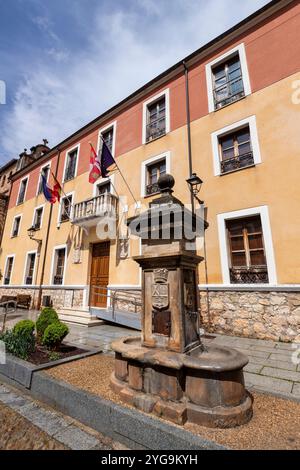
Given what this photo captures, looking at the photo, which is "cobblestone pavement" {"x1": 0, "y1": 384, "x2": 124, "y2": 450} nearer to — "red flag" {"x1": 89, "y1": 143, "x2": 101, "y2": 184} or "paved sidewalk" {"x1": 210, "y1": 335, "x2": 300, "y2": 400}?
"paved sidewalk" {"x1": 210, "y1": 335, "x2": 300, "y2": 400}

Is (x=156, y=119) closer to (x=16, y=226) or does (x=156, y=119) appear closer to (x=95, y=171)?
(x=95, y=171)

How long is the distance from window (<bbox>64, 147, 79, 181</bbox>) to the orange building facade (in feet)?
2.22

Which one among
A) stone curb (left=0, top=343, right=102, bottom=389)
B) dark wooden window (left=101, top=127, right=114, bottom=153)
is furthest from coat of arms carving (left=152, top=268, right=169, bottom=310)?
dark wooden window (left=101, top=127, right=114, bottom=153)

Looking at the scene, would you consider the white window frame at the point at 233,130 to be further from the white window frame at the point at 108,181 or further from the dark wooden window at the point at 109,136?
the dark wooden window at the point at 109,136

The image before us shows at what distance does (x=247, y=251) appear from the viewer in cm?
703

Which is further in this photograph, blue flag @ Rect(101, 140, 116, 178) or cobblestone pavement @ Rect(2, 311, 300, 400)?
blue flag @ Rect(101, 140, 116, 178)

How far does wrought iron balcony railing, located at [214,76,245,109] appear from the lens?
833 centimetres

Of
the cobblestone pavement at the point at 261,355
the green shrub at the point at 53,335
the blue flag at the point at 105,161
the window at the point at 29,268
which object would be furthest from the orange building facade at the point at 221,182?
the green shrub at the point at 53,335

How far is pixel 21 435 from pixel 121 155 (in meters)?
10.8

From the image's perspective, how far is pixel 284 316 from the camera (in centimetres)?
602

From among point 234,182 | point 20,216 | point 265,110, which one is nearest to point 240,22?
point 265,110

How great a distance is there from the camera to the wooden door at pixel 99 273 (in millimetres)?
10344

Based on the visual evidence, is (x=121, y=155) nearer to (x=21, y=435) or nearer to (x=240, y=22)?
(x=240, y=22)

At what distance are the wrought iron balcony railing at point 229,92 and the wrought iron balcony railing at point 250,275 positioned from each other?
612cm
